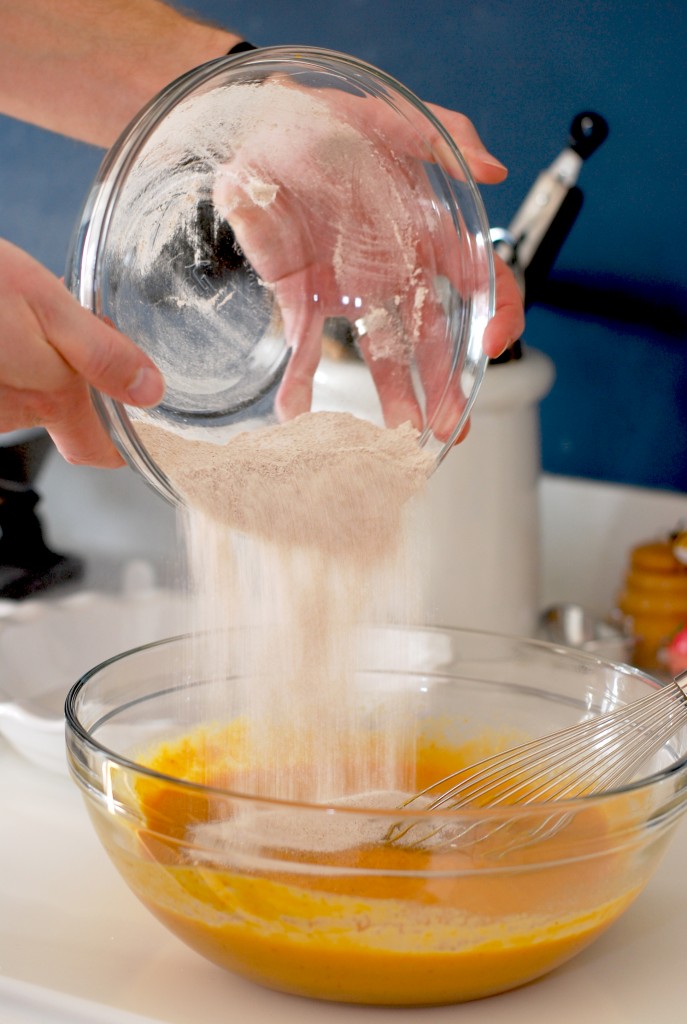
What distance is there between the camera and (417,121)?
0.63 m

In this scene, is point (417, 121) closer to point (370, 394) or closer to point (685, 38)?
point (370, 394)

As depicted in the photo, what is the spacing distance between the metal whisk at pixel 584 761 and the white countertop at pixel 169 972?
0.07 meters

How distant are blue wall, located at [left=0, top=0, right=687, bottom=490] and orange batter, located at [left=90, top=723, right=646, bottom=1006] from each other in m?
0.63

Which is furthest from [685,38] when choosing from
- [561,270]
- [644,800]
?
[644,800]

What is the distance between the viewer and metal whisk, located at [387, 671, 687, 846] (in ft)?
1.82

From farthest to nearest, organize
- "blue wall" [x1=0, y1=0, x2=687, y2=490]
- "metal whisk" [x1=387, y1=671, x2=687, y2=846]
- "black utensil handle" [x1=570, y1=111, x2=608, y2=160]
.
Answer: "blue wall" [x1=0, y1=0, x2=687, y2=490] < "black utensil handle" [x1=570, y1=111, x2=608, y2=160] < "metal whisk" [x1=387, y1=671, x2=687, y2=846]

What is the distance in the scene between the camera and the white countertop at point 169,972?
1.61ft

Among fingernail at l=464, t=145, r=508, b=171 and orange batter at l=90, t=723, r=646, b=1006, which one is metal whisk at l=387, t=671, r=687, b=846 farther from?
fingernail at l=464, t=145, r=508, b=171

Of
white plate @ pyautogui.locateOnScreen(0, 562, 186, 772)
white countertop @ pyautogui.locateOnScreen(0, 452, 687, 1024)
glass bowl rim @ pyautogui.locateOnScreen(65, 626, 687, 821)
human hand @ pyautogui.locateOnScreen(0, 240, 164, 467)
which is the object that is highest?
human hand @ pyautogui.locateOnScreen(0, 240, 164, 467)

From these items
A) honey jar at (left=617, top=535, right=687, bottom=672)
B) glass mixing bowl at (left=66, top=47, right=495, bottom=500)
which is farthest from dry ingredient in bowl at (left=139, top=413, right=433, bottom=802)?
honey jar at (left=617, top=535, right=687, bottom=672)

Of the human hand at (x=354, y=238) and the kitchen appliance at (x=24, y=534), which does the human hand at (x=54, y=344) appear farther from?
the kitchen appliance at (x=24, y=534)

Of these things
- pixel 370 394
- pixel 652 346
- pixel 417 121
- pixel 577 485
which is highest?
pixel 417 121

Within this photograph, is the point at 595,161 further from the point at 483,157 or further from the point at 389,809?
the point at 389,809

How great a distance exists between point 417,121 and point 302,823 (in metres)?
0.37
